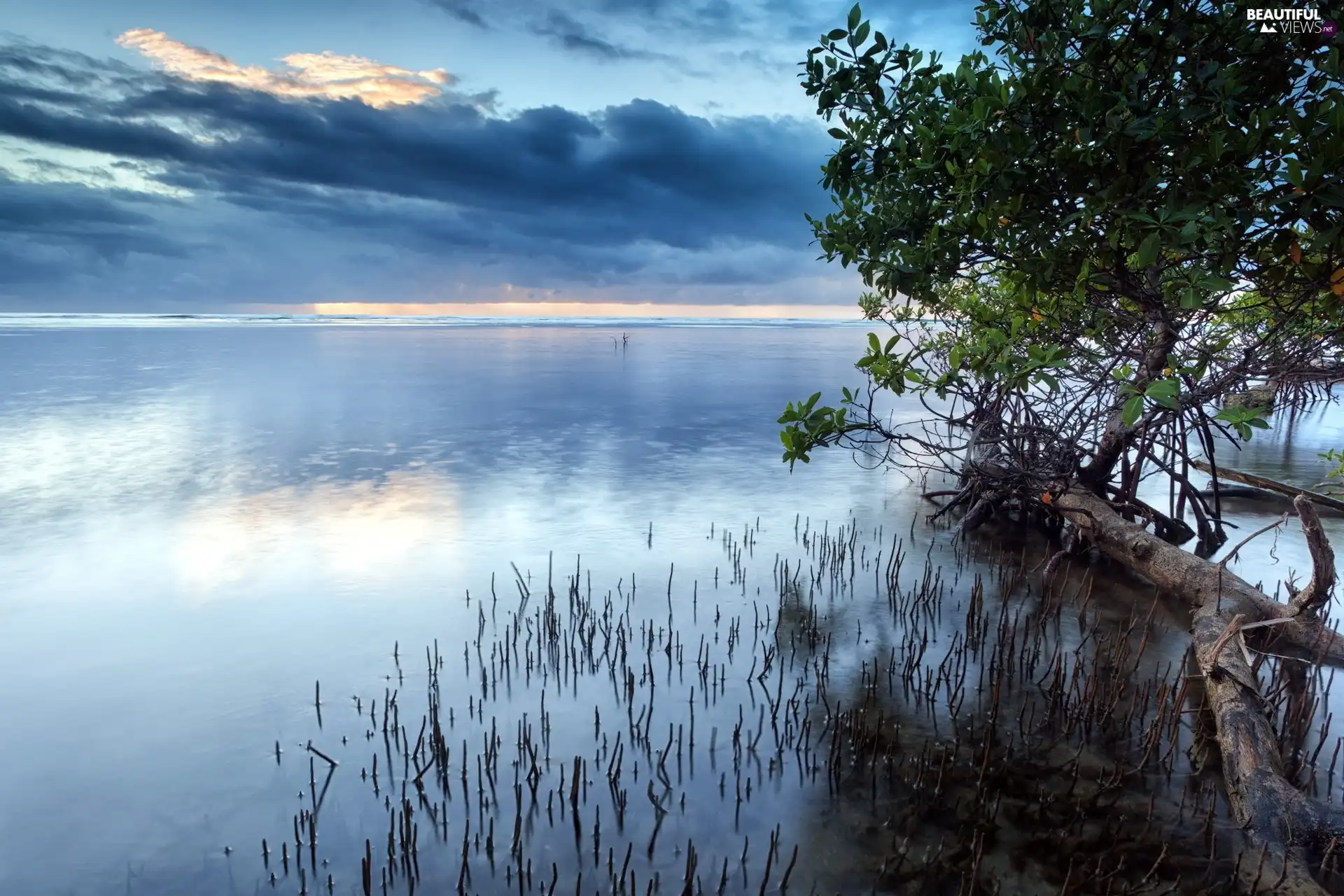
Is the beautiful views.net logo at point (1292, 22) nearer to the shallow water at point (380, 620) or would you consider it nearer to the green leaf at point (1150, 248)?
the green leaf at point (1150, 248)

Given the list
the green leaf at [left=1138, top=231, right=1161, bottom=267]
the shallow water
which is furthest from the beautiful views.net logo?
the shallow water

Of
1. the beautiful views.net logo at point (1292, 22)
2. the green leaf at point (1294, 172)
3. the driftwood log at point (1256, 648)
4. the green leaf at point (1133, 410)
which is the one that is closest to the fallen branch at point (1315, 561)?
the driftwood log at point (1256, 648)

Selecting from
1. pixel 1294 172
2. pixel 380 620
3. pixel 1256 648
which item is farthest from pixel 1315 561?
pixel 380 620

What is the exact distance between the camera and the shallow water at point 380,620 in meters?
4.73

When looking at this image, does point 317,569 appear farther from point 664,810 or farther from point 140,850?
point 664,810

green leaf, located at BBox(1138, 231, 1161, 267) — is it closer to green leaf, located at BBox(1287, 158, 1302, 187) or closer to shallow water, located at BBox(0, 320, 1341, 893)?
green leaf, located at BBox(1287, 158, 1302, 187)

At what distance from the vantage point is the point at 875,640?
748cm

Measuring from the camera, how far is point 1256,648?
6824mm

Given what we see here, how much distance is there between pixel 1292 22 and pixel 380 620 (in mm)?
8242

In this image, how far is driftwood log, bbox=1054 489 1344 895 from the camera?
4.20 m

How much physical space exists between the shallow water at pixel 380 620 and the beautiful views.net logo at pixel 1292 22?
15.4ft

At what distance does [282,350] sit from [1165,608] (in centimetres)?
5260

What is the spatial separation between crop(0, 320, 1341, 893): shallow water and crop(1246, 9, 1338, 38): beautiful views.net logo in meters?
4.71

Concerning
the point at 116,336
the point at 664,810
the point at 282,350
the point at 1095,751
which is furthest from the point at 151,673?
the point at 116,336
